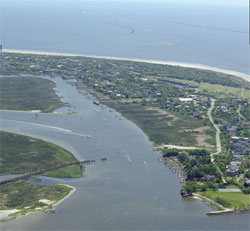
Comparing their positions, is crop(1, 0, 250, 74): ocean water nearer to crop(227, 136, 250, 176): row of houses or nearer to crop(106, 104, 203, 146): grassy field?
crop(106, 104, 203, 146): grassy field

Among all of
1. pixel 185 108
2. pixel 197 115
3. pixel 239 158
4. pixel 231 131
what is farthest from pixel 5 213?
pixel 185 108

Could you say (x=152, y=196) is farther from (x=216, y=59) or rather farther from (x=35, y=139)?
(x=216, y=59)

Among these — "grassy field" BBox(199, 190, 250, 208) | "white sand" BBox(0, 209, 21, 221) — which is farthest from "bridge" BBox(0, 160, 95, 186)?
"grassy field" BBox(199, 190, 250, 208)

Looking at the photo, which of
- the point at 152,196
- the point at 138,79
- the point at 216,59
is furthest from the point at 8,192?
the point at 216,59

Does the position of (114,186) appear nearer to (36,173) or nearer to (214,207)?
(36,173)

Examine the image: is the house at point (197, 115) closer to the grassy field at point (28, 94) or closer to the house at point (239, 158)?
the house at point (239, 158)

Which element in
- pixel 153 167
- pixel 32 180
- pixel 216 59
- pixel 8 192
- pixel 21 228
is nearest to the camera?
pixel 21 228

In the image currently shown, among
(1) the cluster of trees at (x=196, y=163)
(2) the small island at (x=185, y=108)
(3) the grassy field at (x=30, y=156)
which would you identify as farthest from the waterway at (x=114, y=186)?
(2) the small island at (x=185, y=108)
